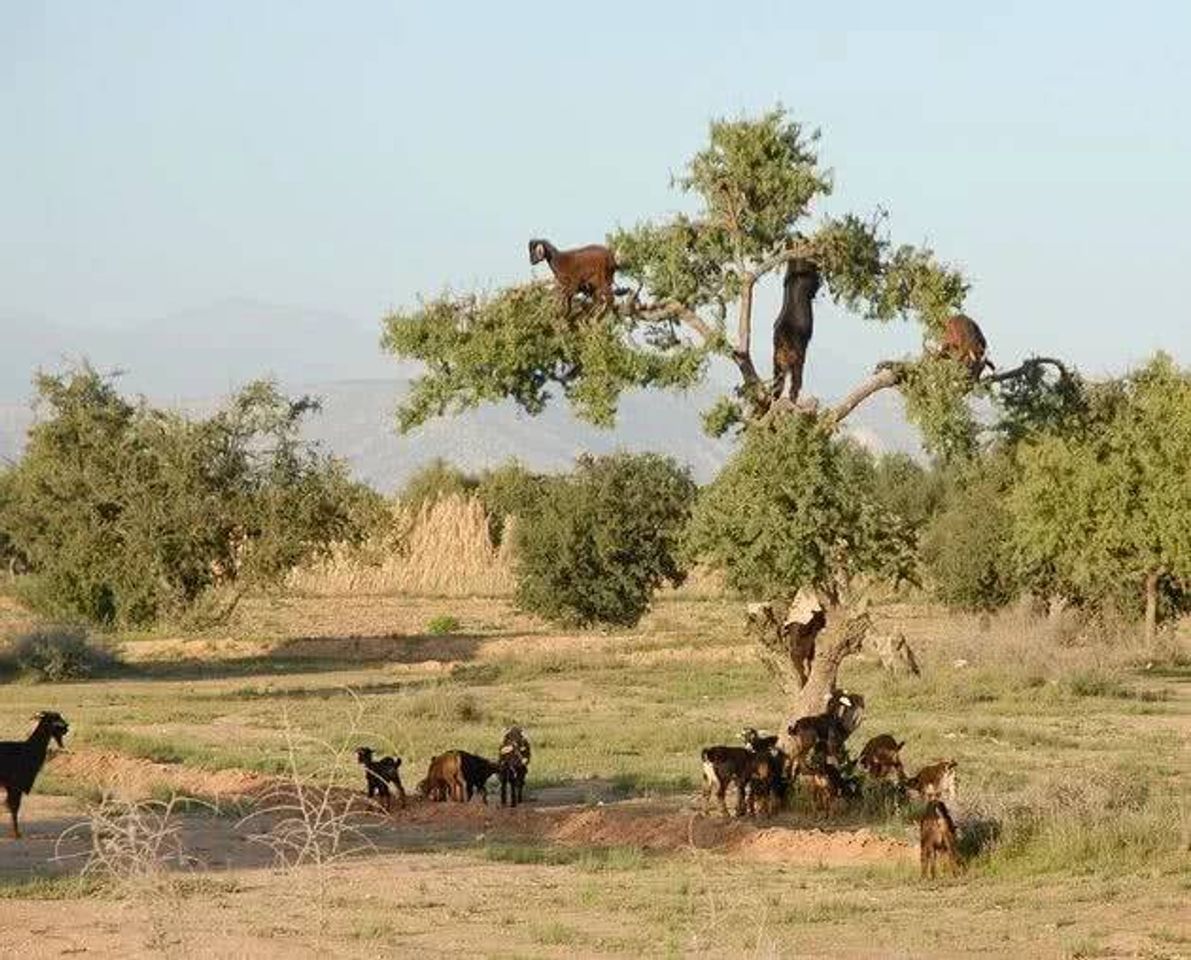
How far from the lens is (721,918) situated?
51.0 ft

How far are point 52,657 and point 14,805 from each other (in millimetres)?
27244

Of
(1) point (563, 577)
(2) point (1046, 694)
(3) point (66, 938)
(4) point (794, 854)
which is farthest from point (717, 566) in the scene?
(1) point (563, 577)

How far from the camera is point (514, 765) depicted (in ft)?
77.9

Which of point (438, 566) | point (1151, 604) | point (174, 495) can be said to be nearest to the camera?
point (1151, 604)

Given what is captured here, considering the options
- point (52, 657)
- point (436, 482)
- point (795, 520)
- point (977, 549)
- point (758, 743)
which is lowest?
point (758, 743)

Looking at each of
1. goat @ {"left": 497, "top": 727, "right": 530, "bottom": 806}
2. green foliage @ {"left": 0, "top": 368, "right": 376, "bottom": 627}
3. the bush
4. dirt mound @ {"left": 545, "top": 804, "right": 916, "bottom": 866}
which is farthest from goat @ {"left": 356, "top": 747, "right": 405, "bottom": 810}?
green foliage @ {"left": 0, "top": 368, "right": 376, "bottom": 627}

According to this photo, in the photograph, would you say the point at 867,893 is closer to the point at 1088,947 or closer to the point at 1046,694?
the point at 1088,947

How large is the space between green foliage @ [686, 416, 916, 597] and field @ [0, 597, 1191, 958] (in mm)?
2467

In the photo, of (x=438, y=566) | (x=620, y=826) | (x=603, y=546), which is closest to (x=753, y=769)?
(x=620, y=826)

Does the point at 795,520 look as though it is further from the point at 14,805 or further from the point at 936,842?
the point at 14,805

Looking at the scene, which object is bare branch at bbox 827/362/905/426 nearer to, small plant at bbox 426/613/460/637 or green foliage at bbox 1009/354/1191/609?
green foliage at bbox 1009/354/1191/609

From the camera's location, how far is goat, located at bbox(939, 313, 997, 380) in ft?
72.8

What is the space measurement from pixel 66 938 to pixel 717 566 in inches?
396

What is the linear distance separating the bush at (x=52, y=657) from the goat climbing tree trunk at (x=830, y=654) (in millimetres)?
27246
